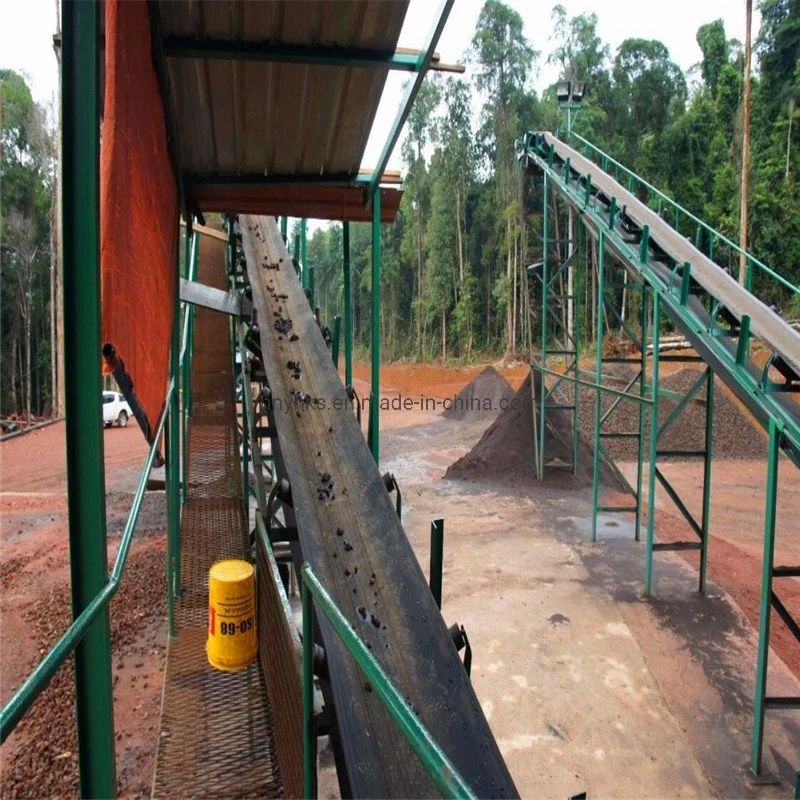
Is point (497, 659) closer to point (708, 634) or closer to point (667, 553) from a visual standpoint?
point (708, 634)

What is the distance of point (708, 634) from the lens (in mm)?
5371

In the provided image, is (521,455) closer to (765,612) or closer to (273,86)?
(765,612)

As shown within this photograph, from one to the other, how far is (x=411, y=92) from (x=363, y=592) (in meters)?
2.42

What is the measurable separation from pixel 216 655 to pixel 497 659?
8.58ft

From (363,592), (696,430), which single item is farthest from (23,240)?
(363,592)

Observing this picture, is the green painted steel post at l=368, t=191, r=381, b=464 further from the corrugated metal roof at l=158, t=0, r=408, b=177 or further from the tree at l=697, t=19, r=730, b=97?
the tree at l=697, t=19, r=730, b=97

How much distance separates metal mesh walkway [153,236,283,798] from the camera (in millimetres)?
2516

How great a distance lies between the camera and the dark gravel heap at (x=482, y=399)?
19.3 metres

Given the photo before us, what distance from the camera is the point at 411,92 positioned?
9.71 feet

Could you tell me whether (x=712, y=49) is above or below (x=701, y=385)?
above

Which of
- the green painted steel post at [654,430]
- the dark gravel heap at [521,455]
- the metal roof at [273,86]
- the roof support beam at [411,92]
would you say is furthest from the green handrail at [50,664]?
the dark gravel heap at [521,455]

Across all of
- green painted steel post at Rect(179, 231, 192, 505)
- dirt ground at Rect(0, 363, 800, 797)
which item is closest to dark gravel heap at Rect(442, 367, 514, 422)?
dirt ground at Rect(0, 363, 800, 797)

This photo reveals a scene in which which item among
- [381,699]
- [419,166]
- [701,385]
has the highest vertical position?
[419,166]

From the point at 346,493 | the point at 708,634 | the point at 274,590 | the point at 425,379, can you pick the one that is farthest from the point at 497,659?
the point at 425,379
